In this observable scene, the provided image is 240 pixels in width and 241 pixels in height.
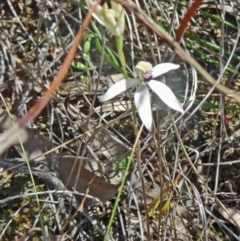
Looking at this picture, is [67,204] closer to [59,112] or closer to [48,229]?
[48,229]

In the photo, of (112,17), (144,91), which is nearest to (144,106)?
(144,91)

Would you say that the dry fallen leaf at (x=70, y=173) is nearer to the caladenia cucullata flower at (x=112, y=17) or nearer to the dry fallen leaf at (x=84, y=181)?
the dry fallen leaf at (x=84, y=181)

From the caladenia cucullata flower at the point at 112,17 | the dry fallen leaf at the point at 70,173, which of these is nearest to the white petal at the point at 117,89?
the caladenia cucullata flower at the point at 112,17

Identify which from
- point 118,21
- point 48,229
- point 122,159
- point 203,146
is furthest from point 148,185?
point 118,21

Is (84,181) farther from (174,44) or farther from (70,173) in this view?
(174,44)

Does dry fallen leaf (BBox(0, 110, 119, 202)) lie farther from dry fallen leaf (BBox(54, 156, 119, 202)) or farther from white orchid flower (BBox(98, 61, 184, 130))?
white orchid flower (BBox(98, 61, 184, 130))

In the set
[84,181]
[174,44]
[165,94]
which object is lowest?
[84,181]

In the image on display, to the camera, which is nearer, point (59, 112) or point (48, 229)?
point (48, 229)
